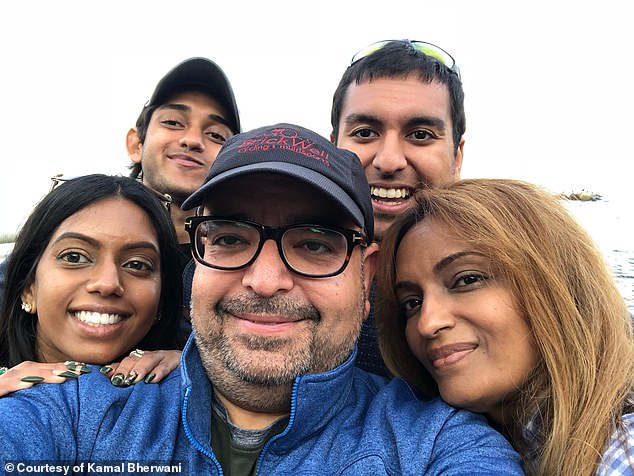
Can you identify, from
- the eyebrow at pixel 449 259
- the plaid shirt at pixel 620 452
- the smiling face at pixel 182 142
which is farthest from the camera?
the smiling face at pixel 182 142

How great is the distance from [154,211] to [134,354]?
2.66ft

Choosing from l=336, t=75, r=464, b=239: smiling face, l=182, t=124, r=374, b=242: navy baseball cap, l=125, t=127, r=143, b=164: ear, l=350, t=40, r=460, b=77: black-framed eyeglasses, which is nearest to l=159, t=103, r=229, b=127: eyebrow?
l=125, t=127, r=143, b=164: ear

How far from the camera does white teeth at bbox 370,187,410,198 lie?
3.03 m

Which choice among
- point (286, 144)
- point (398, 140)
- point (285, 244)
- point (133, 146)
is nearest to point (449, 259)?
point (285, 244)

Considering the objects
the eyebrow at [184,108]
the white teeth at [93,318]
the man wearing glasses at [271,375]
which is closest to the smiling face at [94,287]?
the white teeth at [93,318]

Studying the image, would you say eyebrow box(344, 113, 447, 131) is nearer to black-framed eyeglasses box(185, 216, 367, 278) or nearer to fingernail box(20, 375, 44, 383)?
black-framed eyeglasses box(185, 216, 367, 278)

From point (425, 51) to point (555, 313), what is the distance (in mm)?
2364

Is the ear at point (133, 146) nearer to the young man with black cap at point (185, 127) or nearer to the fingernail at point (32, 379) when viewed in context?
the young man with black cap at point (185, 127)

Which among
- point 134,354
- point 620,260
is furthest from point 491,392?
point 620,260

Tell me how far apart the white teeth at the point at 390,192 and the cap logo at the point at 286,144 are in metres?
1.22

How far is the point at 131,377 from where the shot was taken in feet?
6.22

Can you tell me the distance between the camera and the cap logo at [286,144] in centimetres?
183

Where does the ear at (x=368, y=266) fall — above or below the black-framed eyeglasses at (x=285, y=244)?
below

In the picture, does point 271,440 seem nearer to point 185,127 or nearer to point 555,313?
point 555,313
